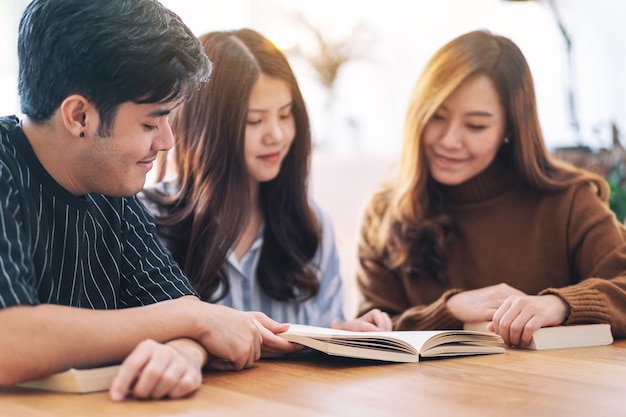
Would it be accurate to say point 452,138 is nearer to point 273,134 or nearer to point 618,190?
point 273,134

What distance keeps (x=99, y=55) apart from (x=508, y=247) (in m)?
1.18

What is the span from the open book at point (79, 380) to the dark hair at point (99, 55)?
35cm

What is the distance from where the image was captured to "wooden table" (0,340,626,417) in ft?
3.26

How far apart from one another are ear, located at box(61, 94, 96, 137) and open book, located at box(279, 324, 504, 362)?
1.43 feet

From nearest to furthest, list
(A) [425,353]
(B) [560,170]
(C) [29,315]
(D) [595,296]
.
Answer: (C) [29,315] < (A) [425,353] < (D) [595,296] < (B) [560,170]

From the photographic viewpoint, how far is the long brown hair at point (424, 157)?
6.47 feet

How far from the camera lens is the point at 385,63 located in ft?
13.9

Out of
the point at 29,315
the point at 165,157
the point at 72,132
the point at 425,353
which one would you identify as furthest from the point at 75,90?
the point at 165,157

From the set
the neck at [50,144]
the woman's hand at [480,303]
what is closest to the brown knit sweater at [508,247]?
the woman's hand at [480,303]

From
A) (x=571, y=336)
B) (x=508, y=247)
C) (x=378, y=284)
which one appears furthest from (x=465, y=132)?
(x=571, y=336)

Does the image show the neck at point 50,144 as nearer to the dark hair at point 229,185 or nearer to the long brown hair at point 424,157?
the dark hair at point 229,185

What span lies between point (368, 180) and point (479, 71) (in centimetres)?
193

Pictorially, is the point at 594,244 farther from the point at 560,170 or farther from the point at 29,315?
the point at 29,315

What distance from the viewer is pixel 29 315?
3.41 ft
